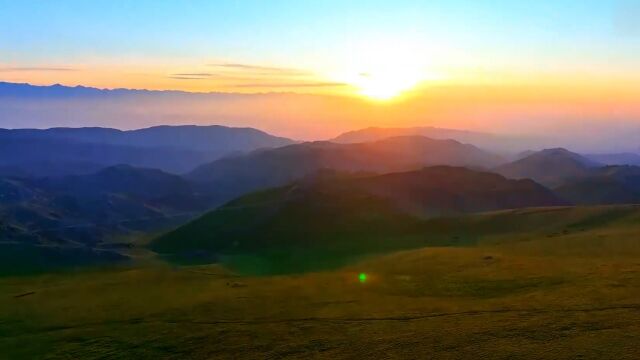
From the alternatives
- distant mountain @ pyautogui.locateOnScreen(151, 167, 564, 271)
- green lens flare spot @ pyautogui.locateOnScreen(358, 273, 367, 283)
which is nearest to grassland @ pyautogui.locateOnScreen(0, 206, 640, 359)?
green lens flare spot @ pyautogui.locateOnScreen(358, 273, 367, 283)

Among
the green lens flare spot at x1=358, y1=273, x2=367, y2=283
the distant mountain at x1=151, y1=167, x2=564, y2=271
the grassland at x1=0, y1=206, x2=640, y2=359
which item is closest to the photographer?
the grassland at x1=0, y1=206, x2=640, y2=359

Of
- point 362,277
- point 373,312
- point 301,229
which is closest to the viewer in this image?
point 373,312

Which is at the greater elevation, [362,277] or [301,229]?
[362,277]

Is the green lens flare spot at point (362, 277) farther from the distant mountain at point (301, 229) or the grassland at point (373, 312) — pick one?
the distant mountain at point (301, 229)

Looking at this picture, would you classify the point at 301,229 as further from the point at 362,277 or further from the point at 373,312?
the point at 373,312

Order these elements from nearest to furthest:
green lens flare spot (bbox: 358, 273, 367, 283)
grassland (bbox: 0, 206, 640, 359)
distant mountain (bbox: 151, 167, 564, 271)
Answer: grassland (bbox: 0, 206, 640, 359) → green lens flare spot (bbox: 358, 273, 367, 283) → distant mountain (bbox: 151, 167, 564, 271)

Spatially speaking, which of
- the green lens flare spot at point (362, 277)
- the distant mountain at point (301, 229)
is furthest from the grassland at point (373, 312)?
the distant mountain at point (301, 229)

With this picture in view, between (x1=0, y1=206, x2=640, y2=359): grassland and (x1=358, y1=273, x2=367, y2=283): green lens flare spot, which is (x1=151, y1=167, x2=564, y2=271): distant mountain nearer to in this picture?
(x1=358, y1=273, x2=367, y2=283): green lens flare spot

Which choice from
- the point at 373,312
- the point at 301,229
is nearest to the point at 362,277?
the point at 373,312

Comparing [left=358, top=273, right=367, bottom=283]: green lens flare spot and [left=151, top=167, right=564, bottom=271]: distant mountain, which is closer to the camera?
[left=358, top=273, right=367, bottom=283]: green lens flare spot
